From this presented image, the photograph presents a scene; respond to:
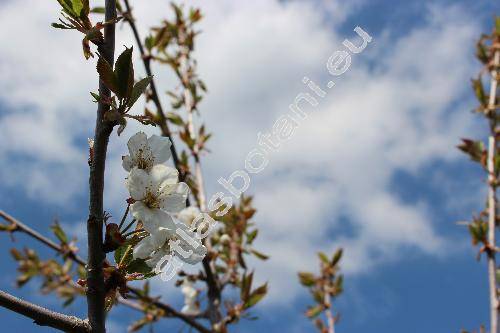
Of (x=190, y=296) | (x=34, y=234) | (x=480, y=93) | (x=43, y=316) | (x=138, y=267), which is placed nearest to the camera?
(x=43, y=316)

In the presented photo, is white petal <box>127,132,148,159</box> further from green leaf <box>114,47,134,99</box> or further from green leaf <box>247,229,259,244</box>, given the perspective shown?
green leaf <box>247,229,259,244</box>

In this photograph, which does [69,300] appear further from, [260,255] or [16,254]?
[260,255]

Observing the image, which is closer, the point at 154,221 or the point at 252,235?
the point at 154,221

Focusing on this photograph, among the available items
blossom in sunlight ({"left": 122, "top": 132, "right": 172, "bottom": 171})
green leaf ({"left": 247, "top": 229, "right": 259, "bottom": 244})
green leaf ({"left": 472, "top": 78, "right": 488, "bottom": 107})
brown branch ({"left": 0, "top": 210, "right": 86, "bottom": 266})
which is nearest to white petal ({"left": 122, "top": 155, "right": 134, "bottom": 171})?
blossom in sunlight ({"left": 122, "top": 132, "right": 172, "bottom": 171})

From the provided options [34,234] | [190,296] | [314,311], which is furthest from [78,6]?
[314,311]

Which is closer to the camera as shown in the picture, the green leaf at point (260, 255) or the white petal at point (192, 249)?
the white petal at point (192, 249)

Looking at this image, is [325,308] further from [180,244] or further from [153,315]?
[180,244]

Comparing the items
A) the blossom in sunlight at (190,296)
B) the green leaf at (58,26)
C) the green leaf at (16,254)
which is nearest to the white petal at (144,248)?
the green leaf at (58,26)

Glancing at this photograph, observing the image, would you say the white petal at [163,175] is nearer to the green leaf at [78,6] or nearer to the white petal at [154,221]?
the white petal at [154,221]
